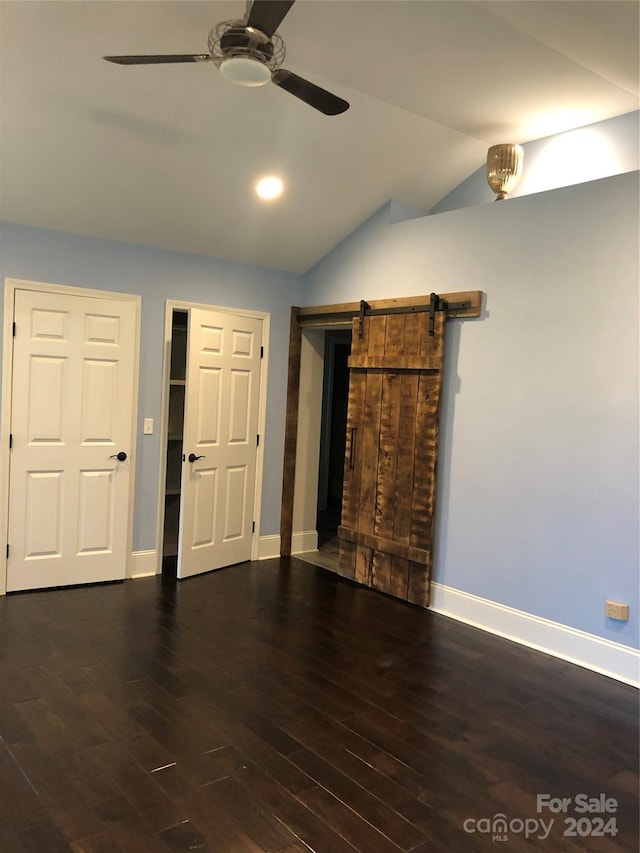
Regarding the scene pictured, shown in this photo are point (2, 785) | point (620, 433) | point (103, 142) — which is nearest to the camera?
point (2, 785)

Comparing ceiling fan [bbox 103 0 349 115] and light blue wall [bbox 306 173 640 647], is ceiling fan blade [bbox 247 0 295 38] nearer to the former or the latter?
ceiling fan [bbox 103 0 349 115]

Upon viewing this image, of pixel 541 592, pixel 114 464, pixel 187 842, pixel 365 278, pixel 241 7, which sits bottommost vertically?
pixel 187 842

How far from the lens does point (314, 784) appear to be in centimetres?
239

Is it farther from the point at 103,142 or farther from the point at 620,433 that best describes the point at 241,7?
the point at 620,433

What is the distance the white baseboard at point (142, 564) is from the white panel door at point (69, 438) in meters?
0.10

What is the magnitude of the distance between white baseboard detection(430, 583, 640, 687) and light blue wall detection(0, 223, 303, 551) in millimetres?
1858

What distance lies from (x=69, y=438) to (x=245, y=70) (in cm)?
284

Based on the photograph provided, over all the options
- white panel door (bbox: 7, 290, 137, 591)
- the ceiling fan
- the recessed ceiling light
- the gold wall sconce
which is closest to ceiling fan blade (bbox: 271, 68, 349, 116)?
the ceiling fan

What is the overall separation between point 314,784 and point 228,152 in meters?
3.52

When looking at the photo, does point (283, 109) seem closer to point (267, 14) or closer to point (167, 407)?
point (267, 14)

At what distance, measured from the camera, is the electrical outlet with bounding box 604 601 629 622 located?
11.2 feet

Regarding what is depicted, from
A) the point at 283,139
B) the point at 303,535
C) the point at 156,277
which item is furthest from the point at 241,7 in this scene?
the point at 303,535

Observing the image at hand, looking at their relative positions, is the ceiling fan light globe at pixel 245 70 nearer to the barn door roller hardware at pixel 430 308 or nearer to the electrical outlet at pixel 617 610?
the barn door roller hardware at pixel 430 308

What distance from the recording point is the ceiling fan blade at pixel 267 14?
2.15 metres
